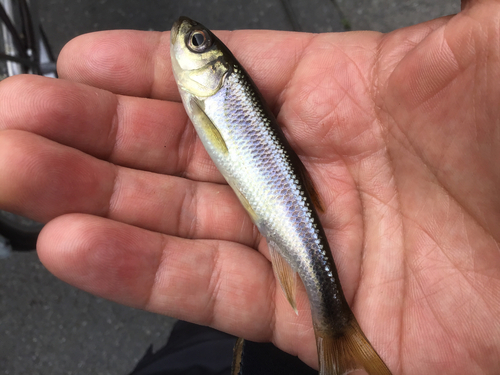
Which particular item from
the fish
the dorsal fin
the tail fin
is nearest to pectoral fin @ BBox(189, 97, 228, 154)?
the fish

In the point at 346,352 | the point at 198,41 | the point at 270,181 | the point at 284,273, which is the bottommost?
the point at 346,352

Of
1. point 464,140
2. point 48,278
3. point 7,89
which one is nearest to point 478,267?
point 464,140

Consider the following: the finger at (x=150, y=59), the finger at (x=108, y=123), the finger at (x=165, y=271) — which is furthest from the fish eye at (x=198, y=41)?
the finger at (x=165, y=271)

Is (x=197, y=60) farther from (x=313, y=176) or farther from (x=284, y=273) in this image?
(x=284, y=273)

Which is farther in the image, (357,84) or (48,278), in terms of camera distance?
(48,278)

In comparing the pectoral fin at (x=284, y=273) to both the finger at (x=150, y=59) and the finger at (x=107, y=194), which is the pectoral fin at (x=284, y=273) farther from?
the finger at (x=150, y=59)

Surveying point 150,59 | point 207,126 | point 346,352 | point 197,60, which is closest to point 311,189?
point 207,126

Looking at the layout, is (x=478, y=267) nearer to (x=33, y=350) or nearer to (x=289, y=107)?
(x=289, y=107)

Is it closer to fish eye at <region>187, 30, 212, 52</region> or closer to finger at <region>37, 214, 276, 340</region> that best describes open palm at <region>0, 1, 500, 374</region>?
finger at <region>37, 214, 276, 340</region>
